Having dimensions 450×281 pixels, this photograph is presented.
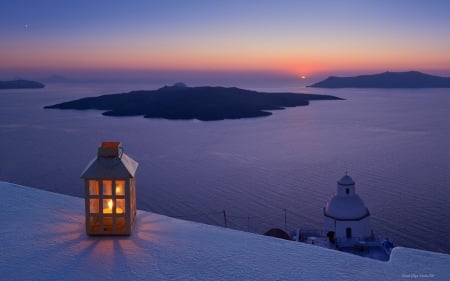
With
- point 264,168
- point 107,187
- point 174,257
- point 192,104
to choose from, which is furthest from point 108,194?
point 192,104

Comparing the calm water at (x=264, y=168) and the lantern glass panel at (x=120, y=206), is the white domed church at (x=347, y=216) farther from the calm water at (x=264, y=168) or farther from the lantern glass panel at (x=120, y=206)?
the lantern glass panel at (x=120, y=206)

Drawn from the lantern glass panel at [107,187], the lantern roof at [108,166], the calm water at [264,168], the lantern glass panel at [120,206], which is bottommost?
the calm water at [264,168]

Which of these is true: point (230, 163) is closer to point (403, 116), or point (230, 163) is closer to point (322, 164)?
point (322, 164)

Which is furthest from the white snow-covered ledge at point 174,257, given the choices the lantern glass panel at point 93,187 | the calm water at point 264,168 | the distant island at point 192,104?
the distant island at point 192,104

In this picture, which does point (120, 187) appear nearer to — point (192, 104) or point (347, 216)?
point (347, 216)

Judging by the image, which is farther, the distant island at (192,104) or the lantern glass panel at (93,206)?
the distant island at (192,104)

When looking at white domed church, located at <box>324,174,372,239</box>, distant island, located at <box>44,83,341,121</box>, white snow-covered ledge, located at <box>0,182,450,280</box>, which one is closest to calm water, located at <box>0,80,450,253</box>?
white domed church, located at <box>324,174,372,239</box>
